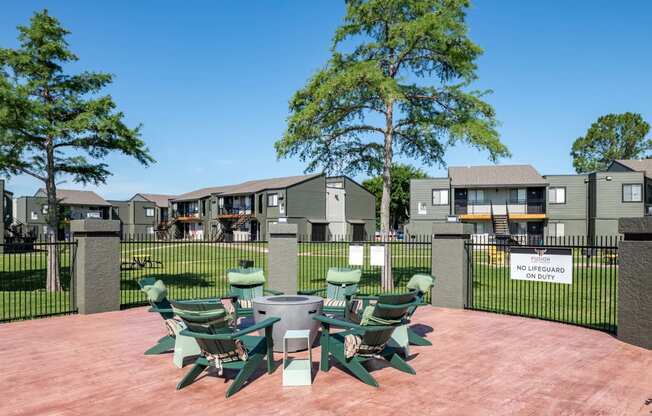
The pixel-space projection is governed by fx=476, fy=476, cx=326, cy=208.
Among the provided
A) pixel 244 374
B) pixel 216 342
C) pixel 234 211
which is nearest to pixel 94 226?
pixel 216 342

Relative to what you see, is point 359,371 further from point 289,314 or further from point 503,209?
point 503,209

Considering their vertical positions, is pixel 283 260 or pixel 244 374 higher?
pixel 283 260

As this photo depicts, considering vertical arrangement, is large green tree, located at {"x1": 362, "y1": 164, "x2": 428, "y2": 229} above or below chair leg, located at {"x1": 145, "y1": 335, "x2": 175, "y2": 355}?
above

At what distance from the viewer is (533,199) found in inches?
1734

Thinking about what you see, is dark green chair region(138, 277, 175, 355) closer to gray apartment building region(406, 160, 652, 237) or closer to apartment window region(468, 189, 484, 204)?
gray apartment building region(406, 160, 652, 237)

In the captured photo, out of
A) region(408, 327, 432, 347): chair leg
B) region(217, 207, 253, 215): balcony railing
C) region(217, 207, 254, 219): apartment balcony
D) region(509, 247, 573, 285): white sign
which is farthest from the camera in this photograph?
region(217, 207, 253, 215): balcony railing

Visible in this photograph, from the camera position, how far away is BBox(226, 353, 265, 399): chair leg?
226 inches

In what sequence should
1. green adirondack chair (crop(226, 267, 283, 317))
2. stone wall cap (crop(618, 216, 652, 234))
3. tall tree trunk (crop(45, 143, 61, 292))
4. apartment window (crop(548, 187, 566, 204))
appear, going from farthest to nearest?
apartment window (crop(548, 187, 566, 204)) < tall tree trunk (crop(45, 143, 61, 292)) < green adirondack chair (crop(226, 267, 283, 317)) < stone wall cap (crop(618, 216, 652, 234))

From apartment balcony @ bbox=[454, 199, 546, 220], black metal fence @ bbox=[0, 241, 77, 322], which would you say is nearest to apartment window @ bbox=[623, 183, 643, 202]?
apartment balcony @ bbox=[454, 199, 546, 220]

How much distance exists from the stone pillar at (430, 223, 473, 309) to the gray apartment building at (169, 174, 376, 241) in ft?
117

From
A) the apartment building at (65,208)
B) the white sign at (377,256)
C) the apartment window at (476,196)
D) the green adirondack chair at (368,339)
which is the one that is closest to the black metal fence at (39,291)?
the green adirondack chair at (368,339)

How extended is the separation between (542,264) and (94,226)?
9.87 m

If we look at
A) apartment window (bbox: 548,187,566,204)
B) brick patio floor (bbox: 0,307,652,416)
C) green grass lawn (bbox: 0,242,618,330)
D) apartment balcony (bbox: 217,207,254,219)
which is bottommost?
green grass lawn (bbox: 0,242,618,330)

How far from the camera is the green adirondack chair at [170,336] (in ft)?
22.3
